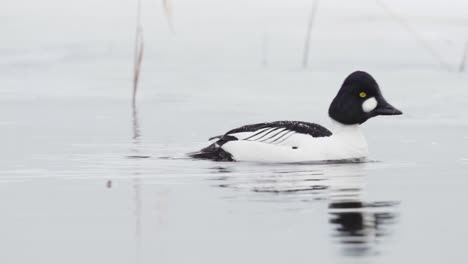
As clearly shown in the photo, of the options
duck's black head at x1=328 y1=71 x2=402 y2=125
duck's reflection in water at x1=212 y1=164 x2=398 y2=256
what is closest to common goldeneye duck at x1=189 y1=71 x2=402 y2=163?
duck's black head at x1=328 y1=71 x2=402 y2=125

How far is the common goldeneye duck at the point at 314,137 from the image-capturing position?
35.6ft

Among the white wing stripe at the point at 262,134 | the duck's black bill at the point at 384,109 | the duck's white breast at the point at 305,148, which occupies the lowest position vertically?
the duck's white breast at the point at 305,148

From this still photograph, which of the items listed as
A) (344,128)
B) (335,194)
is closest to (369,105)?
(344,128)

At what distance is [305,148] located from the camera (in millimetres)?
10797

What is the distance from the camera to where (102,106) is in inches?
704

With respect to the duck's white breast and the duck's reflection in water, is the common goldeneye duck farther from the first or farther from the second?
the duck's reflection in water

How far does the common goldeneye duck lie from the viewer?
10844mm

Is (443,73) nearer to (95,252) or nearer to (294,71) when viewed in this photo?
(294,71)

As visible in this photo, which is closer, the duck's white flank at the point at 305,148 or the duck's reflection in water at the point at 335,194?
the duck's reflection in water at the point at 335,194

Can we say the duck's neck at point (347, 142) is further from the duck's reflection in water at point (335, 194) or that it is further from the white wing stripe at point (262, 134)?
the white wing stripe at point (262, 134)

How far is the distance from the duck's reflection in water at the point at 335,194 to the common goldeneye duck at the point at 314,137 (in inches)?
11.8

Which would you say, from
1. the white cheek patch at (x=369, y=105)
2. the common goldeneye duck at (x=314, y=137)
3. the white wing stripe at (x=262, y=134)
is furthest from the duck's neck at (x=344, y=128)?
the white wing stripe at (x=262, y=134)

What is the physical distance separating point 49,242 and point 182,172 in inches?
134

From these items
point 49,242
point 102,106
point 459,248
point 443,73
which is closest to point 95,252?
point 49,242
